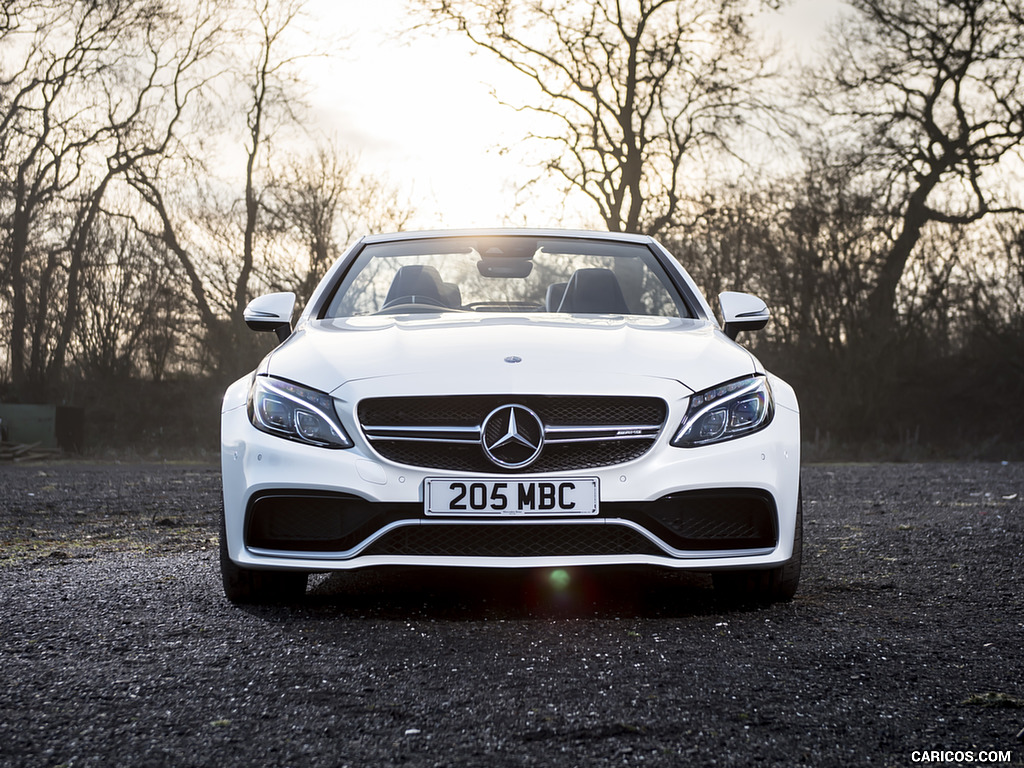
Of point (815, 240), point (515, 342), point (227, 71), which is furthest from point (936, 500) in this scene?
point (227, 71)

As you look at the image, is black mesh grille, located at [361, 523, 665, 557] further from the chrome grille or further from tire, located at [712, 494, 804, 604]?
tire, located at [712, 494, 804, 604]

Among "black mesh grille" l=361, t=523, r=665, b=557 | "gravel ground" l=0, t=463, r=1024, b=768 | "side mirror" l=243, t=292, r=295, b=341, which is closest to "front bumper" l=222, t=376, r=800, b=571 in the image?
"black mesh grille" l=361, t=523, r=665, b=557

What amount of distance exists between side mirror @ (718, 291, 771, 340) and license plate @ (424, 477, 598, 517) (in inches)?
60.1

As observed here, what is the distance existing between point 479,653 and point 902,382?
23.1 m

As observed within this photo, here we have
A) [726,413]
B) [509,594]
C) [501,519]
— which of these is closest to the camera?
[501,519]

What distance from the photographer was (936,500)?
845 cm

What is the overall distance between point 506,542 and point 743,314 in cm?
181

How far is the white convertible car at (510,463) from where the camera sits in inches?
134

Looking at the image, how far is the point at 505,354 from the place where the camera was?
12.1 ft

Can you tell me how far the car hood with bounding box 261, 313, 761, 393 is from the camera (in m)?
3.59

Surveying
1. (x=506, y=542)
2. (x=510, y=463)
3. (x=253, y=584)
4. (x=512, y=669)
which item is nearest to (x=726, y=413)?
(x=510, y=463)

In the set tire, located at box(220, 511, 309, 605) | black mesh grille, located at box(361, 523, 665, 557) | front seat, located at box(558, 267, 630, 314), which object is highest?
front seat, located at box(558, 267, 630, 314)

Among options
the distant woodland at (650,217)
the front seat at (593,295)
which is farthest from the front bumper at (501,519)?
the distant woodland at (650,217)

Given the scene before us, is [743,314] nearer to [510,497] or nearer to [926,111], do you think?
[510,497]
